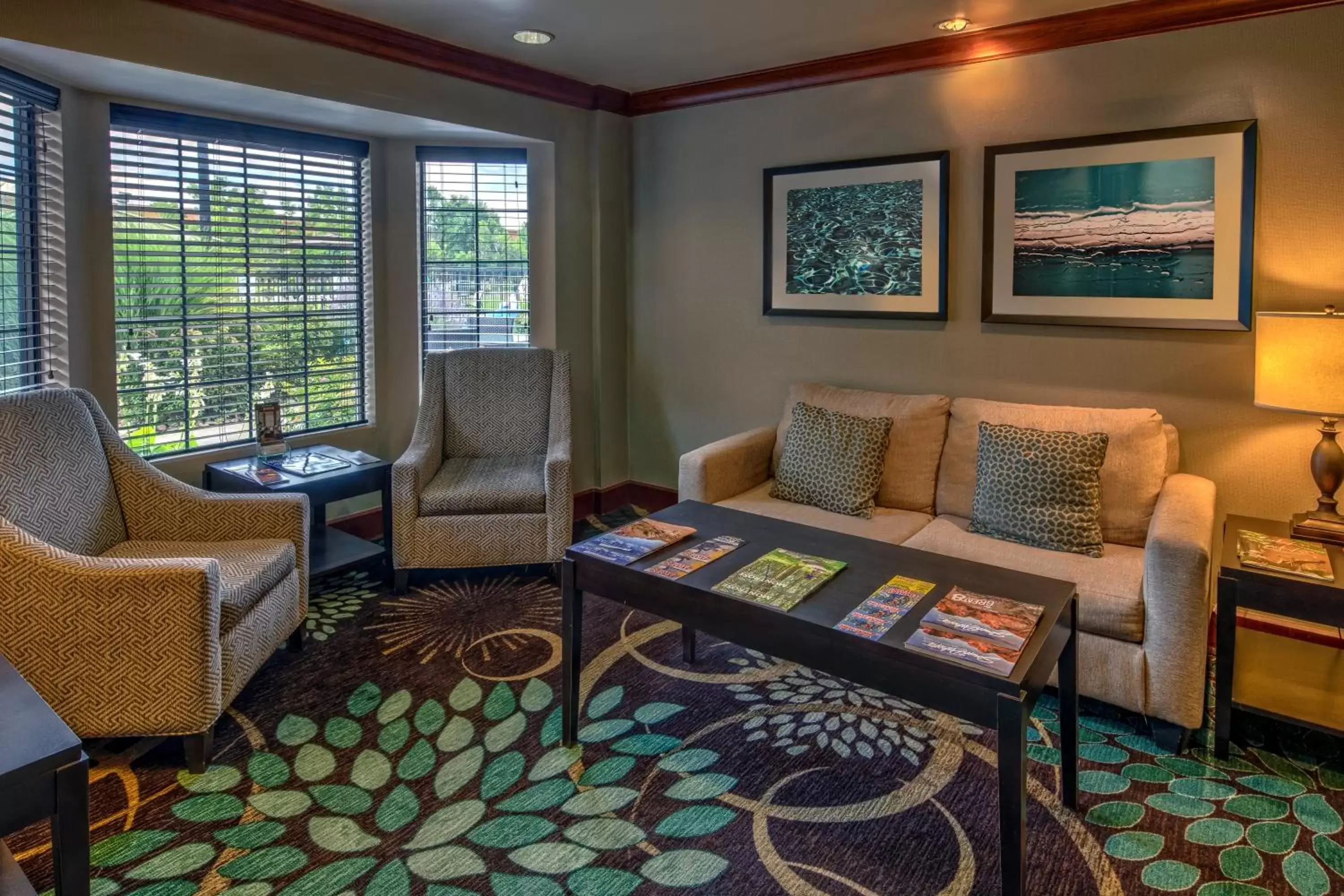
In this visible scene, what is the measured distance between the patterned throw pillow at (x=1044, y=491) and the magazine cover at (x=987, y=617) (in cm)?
100

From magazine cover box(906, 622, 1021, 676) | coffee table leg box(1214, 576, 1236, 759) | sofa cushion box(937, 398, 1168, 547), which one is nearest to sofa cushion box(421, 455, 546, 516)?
sofa cushion box(937, 398, 1168, 547)

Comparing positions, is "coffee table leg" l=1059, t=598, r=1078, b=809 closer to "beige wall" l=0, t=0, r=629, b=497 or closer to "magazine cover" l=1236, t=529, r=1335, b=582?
"magazine cover" l=1236, t=529, r=1335, b=582

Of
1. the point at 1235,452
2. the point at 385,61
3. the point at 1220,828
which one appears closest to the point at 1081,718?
the point at 1220,828

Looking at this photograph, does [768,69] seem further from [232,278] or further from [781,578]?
[781,578]

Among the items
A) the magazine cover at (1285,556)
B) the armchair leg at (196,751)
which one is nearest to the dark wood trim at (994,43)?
the magazine cover at (1285,556)

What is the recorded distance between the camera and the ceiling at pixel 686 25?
3.20 metres

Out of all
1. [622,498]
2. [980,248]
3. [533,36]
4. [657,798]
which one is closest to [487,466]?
[622,498]

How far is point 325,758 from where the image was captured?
8.12 ft

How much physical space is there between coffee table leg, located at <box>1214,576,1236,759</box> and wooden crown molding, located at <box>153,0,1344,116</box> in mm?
2059

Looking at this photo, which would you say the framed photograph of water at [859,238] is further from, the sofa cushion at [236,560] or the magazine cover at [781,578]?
the sofa cushion at [236,560]

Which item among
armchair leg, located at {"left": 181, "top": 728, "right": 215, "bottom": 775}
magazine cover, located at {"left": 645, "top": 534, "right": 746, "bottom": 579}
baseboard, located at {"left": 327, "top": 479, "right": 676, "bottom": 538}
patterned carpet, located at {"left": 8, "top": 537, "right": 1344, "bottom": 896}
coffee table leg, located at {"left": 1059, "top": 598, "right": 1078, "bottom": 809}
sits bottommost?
patterned carpet, located at {"left": 8, "top": 537, "right": 1344, "bottom": 896}

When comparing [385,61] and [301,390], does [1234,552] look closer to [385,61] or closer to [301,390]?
[385,61]

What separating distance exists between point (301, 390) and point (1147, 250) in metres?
3.86

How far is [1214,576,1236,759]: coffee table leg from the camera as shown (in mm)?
2451
